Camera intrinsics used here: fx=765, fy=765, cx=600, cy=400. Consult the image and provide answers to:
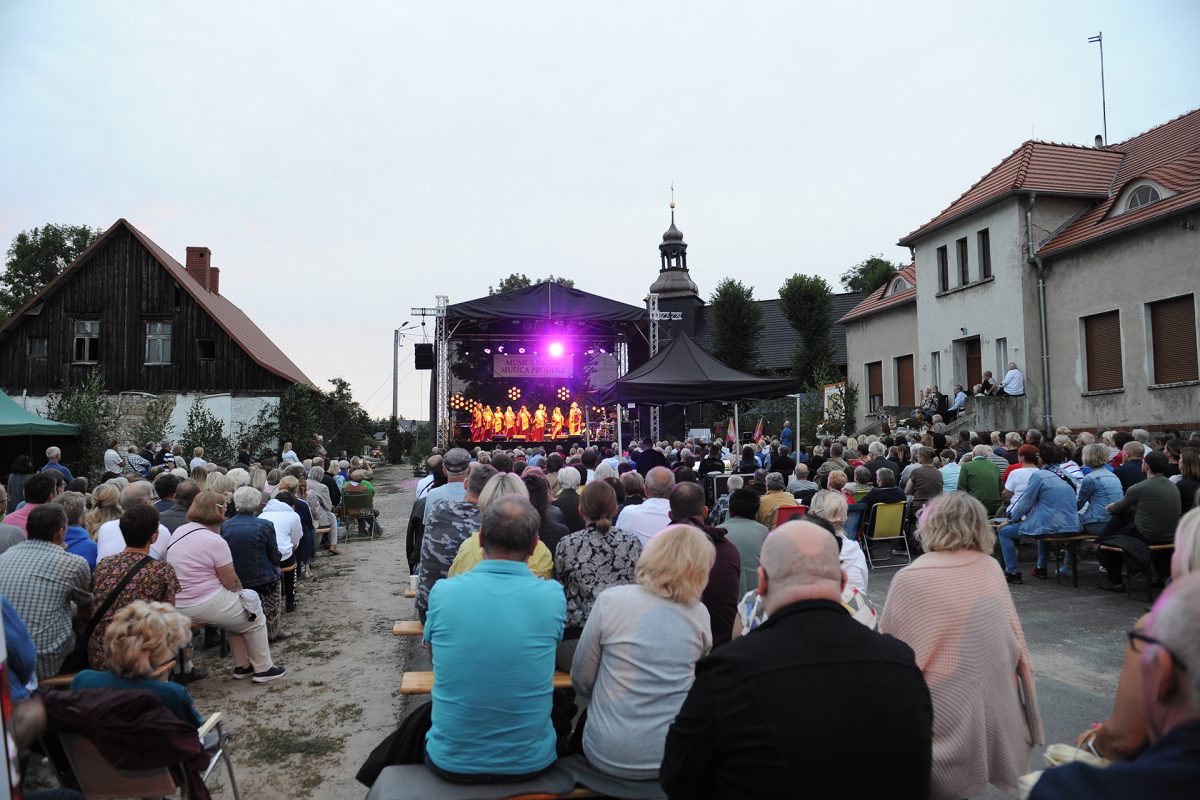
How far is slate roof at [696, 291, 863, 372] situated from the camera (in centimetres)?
3856

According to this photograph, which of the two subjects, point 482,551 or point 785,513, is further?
point 785,513

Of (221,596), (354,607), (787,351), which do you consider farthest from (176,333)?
(787,351)

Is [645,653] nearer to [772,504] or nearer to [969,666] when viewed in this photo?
[969,666]

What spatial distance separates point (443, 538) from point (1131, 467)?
700 cm

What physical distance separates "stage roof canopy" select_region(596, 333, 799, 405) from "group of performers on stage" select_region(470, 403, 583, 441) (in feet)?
38.5

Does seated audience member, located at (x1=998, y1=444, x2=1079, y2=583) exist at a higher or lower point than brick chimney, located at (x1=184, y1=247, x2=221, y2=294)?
lower

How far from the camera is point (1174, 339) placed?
13.9 m

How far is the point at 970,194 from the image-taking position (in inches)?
760

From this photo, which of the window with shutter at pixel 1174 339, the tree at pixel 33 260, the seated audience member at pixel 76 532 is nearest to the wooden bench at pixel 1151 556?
the seated audience member at pixel 76 532

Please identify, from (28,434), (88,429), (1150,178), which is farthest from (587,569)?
(88,429)

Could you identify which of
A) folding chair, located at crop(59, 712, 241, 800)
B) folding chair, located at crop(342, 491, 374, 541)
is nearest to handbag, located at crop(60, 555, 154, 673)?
folding chair, located at crop(59, 712, 241, 800)

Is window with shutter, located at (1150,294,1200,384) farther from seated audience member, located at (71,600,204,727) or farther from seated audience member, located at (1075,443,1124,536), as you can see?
seated audience member, located at (71,600,204,727)

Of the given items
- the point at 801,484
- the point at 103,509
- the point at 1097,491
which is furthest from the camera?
the point at 801,484

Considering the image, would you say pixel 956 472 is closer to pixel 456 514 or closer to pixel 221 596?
pixel 456 514
